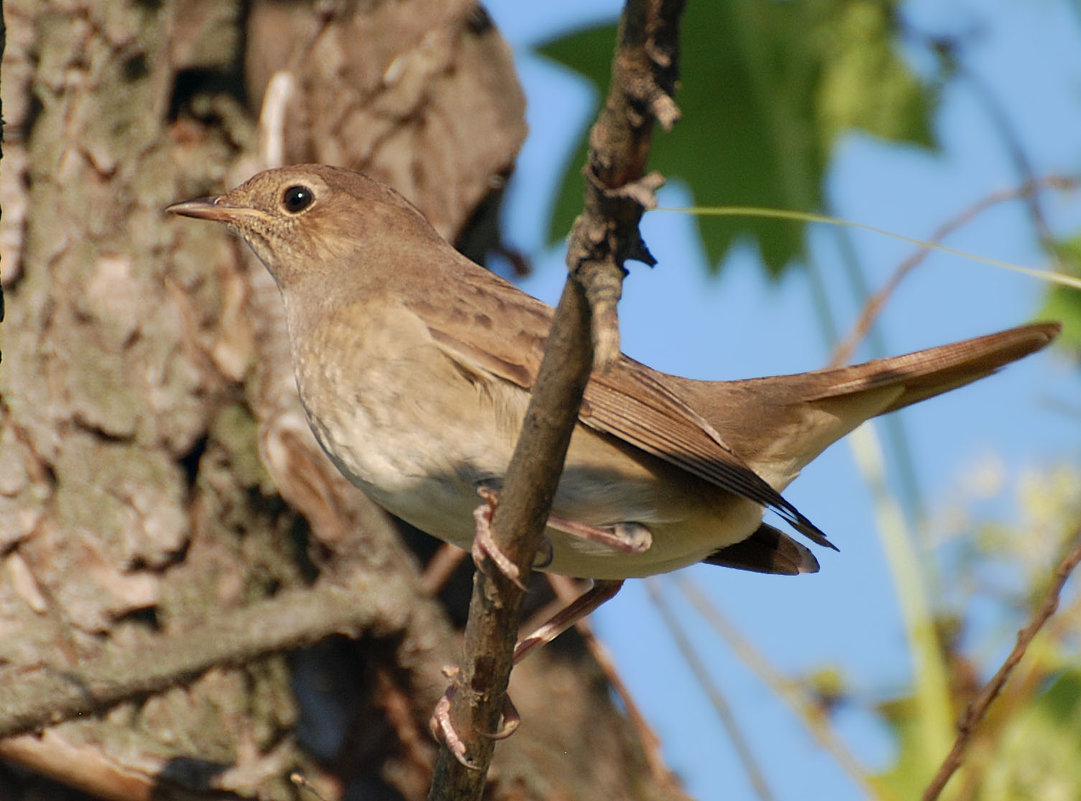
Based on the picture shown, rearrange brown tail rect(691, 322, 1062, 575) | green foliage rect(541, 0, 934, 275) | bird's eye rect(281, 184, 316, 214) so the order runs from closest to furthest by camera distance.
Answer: brown tail rect(691, 322, 1062, 575) → bird's eye rect(281, 184, 316, 214) → green foliage rect(541, 0, 934, 275)

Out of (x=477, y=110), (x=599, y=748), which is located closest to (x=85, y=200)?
(x=477, y=110)

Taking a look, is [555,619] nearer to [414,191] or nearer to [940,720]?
[940,720]

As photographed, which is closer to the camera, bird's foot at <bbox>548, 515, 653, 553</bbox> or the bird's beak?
bird's foot at <bbox>548, 515, 653, 553</bbox>

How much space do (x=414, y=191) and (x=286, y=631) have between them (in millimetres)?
1739

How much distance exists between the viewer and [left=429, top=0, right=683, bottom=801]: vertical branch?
1.63 m

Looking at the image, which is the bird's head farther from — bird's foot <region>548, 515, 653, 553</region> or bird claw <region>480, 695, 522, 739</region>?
bird claw <region>480, 695, 522, 739</region>

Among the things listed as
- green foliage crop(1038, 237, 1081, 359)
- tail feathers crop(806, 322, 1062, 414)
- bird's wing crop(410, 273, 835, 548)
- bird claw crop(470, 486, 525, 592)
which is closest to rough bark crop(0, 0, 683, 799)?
bird's wing crop(410, 273, 835, 548)

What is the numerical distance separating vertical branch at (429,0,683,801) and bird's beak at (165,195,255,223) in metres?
1.89

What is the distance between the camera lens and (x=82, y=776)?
12.6ft

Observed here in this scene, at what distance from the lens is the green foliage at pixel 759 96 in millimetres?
5113

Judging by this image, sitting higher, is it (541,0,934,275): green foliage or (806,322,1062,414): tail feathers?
(541,0,934,275): green foliage

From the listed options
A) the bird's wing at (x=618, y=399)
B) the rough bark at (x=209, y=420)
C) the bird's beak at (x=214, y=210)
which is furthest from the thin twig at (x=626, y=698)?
the bird's beak at (x=214, y=210)

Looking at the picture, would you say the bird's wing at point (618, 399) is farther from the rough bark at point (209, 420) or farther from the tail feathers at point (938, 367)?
the rough bark at point (209, 420)

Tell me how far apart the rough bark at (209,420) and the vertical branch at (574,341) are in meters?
1.09
